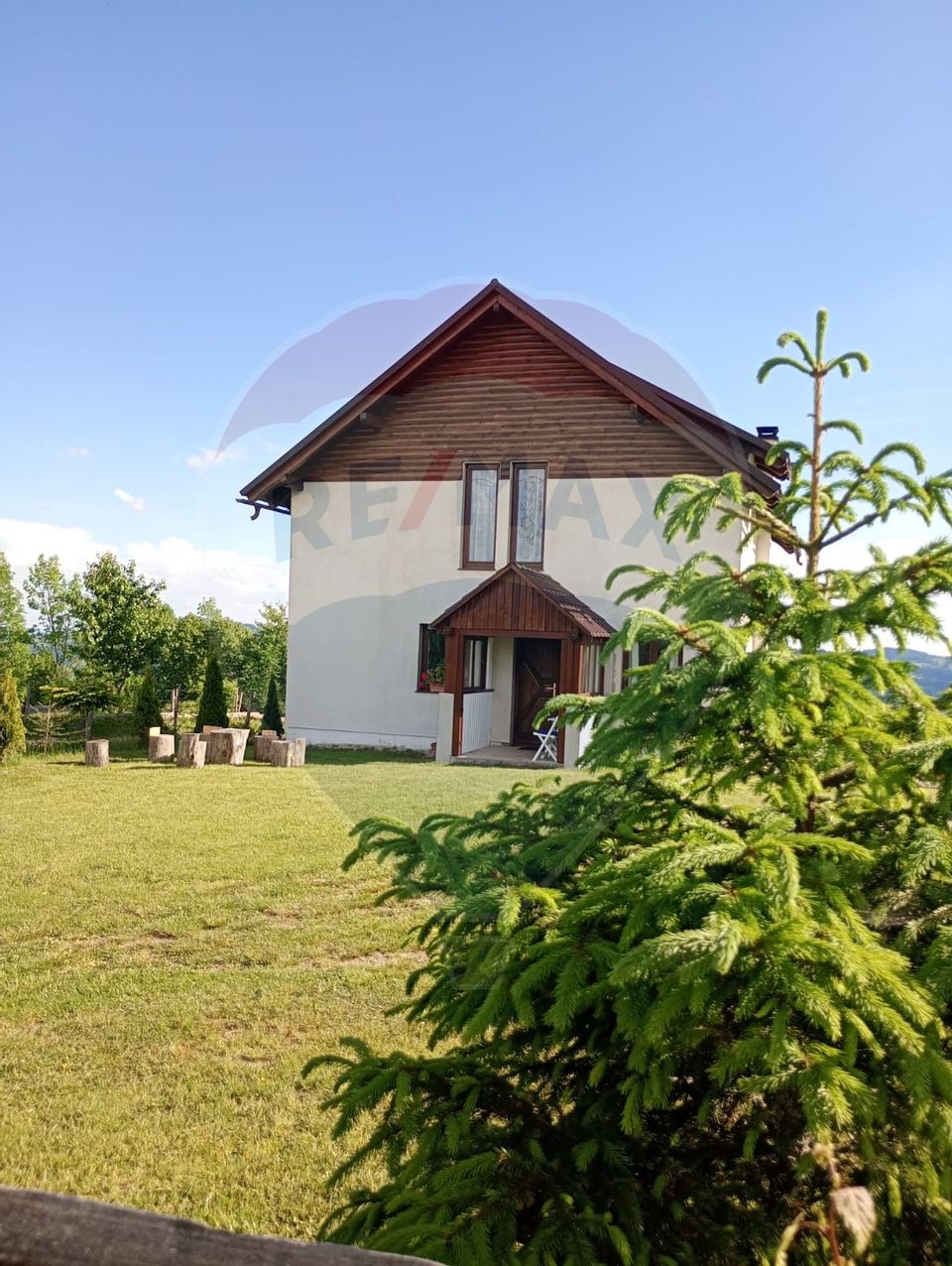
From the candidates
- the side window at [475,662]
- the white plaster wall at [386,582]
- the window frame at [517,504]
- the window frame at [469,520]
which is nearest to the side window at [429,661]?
the white plaster wall at [386,582]

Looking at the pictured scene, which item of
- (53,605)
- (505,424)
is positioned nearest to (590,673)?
(505,424)

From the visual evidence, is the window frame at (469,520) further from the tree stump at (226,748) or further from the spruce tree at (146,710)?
the spruce tree at (146,710)

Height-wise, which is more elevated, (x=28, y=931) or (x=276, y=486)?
(x=276, y=486)

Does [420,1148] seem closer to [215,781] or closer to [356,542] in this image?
[215,781]

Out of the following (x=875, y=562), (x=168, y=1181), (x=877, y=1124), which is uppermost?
(x=875, y=562)

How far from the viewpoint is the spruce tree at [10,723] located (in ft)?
48.5

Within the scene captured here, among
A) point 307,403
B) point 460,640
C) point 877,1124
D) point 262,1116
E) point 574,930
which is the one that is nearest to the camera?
point 877,1124

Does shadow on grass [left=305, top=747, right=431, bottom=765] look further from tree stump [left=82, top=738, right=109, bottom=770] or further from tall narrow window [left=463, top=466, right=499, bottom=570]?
tall narrow window [left=463, top=466, right=499, bottom=570]

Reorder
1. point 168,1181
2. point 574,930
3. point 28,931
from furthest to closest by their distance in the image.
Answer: point 28,931, point 168,1181, point 574,930

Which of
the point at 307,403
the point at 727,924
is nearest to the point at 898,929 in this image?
the point at 727,924

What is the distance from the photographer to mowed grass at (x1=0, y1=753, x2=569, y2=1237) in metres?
3.55

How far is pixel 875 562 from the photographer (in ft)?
7.99

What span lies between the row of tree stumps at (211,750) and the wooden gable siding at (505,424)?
531cm

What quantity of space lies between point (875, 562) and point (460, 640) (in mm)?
12755
